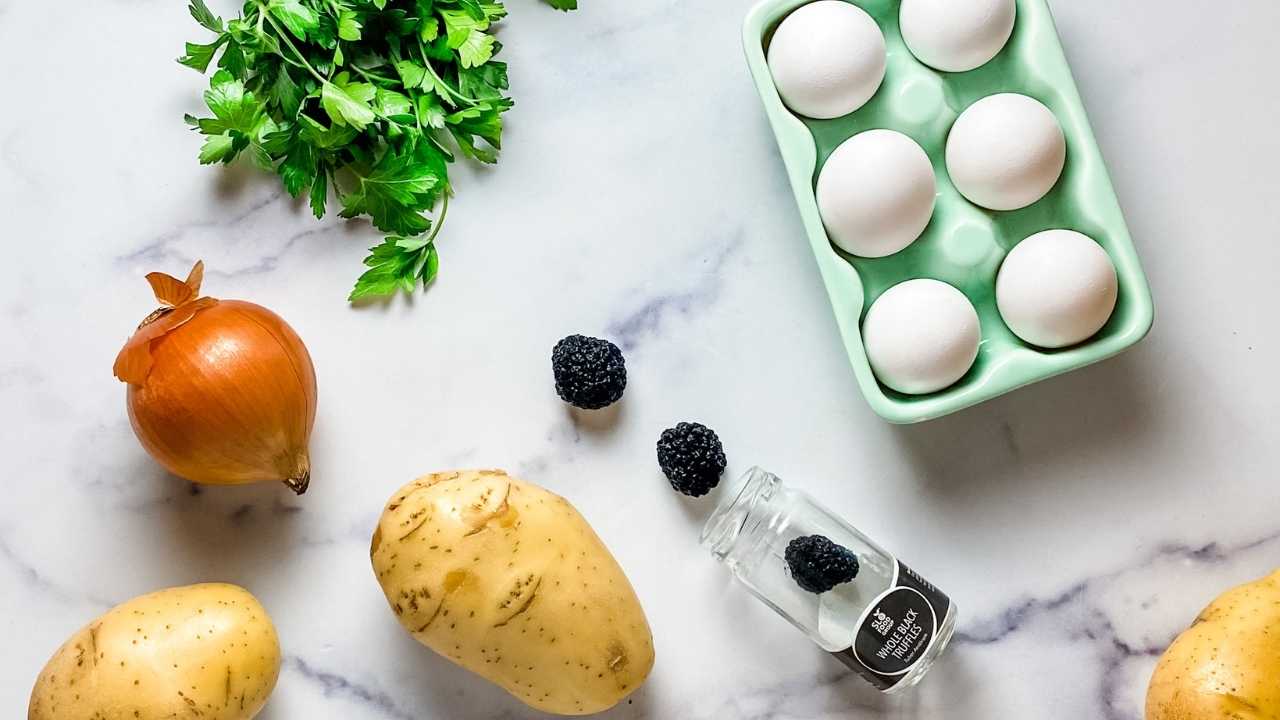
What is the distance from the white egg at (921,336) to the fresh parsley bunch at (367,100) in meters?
0.44

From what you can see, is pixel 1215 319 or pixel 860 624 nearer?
pixel 860 624

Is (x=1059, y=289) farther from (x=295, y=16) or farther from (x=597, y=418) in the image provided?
(x=295, y=16)

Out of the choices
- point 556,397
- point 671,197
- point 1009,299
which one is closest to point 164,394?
point 556,397

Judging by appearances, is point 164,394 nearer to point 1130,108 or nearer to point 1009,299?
point 1009,299

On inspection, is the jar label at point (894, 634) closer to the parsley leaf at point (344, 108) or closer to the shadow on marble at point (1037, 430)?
the shadow on marble at point (1037, 430)

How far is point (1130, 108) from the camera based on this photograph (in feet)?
3.73

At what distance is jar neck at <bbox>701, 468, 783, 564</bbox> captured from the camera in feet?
3.55

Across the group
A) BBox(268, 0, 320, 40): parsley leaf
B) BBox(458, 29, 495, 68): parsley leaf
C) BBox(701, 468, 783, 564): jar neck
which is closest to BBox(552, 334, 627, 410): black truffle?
BBox(701, 468, 783, 564): jar neck

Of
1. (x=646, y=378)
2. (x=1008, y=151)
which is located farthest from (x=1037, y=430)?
(x=646, y=378)

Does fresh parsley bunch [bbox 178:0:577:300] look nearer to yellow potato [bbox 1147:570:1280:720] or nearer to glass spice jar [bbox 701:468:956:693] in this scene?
glass spice jar [bbox 701:468:956:693]

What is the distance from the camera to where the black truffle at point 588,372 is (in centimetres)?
108

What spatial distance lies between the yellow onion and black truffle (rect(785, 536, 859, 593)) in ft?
1.59

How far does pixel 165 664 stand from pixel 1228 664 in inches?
38.2

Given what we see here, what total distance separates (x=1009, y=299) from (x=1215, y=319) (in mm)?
262
